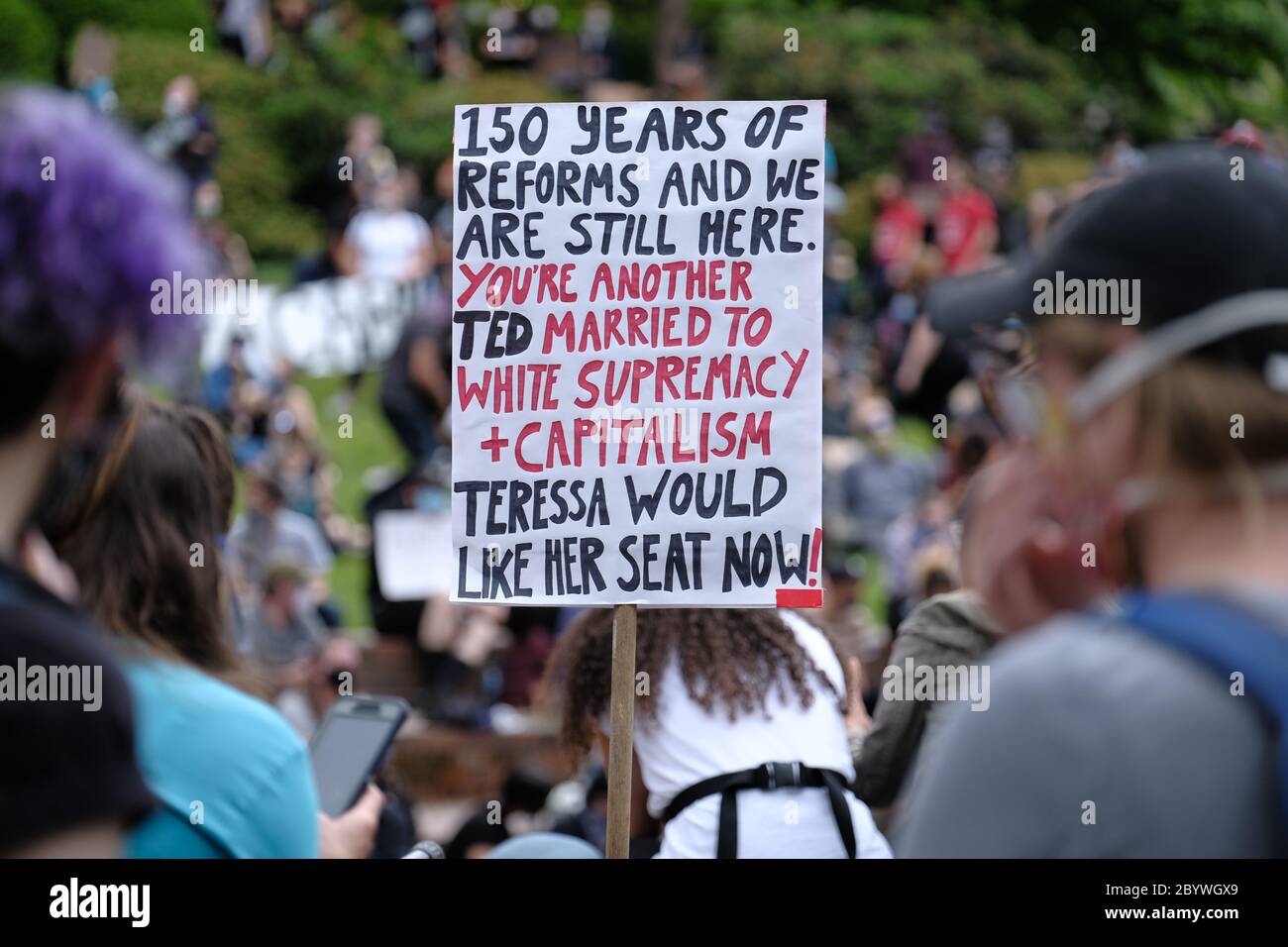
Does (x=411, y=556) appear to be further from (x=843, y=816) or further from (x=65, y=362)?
(x=65, y=362)

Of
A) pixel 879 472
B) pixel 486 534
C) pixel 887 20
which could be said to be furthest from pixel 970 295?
pixel 887 20

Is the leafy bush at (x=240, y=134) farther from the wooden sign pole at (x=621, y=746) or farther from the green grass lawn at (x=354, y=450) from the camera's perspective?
the wooden sign pole at (x=621, y=746)

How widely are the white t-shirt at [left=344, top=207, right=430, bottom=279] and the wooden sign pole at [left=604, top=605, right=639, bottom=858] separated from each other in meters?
9.66

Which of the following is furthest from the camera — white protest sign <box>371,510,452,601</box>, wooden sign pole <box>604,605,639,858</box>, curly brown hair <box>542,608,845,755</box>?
white protest sign <box>371,510,452,601</box>

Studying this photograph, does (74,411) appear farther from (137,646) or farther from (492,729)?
(492,729)

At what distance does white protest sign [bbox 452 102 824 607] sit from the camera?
369 cm

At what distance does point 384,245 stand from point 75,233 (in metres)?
11.4

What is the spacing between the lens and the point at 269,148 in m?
18.4

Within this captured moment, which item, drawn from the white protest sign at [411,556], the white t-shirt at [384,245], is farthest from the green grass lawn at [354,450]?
the white protest sign at [411,556]

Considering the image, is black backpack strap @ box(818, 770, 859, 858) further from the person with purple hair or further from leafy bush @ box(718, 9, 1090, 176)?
leafy bush @ box(718, 9, 1090, 176)

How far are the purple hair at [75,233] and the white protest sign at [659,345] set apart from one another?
→ 2012mm

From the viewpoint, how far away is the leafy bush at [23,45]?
18.1m

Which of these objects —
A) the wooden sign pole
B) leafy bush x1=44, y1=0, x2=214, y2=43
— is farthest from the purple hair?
leafy bush x1=44, y1=0, x2=214, y2=43
